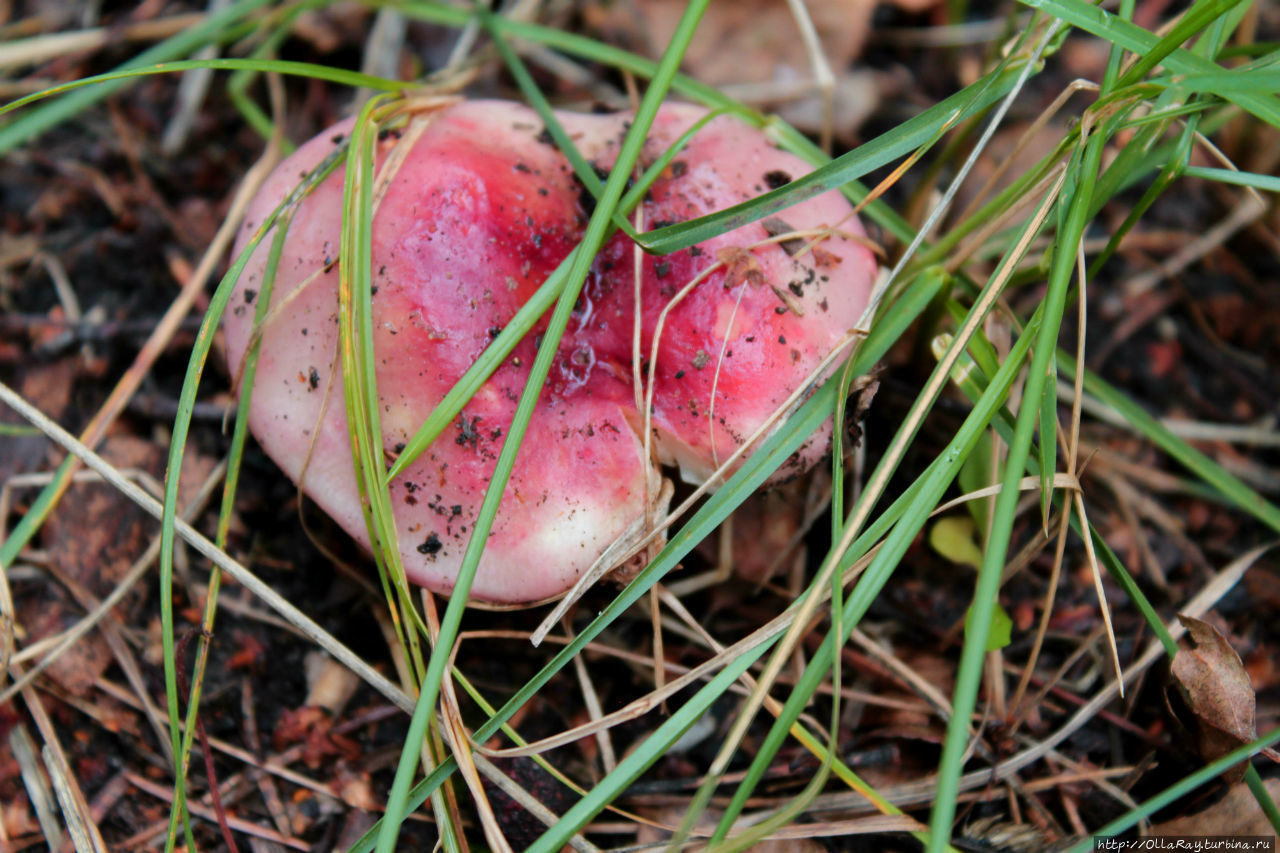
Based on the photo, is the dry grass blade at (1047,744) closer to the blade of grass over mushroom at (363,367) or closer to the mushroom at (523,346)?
the mushroom at (523,346)

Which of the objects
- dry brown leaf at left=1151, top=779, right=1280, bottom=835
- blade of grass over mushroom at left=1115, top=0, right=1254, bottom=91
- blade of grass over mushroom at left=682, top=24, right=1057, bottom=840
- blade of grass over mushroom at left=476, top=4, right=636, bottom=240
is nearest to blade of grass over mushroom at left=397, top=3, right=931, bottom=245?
blade of grass over mushroom at left=476, top=4, right=636, bottom=240

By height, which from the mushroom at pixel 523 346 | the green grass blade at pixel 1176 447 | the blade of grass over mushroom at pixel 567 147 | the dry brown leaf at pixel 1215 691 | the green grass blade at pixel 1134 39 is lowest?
the dry brown leaf at pixel 1215 691

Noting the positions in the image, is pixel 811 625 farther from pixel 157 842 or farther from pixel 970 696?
pixel 157 842

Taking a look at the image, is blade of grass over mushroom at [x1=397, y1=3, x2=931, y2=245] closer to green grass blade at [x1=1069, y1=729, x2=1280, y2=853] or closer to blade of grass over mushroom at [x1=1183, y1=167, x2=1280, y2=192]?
blade of grass over mushroom at [x1=1183, y1=167, x2=1280, y2=192]

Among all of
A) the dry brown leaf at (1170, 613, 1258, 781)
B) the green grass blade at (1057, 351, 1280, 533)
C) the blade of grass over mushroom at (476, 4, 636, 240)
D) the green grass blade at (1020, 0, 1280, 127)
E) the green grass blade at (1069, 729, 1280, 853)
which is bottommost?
the dry brown leaf at (1170, 613, 1258, 781)

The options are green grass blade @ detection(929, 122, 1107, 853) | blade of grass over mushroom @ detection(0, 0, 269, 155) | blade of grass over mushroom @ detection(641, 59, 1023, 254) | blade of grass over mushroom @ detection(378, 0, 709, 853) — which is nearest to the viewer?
green grass blade @ detection(929, 122, 1107, 853)

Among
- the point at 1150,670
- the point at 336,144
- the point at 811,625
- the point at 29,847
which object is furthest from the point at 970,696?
the point at 29,847

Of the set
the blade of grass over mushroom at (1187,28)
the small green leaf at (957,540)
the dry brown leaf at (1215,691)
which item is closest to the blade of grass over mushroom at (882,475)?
the blade of grass over mushroom at (1187,28)
